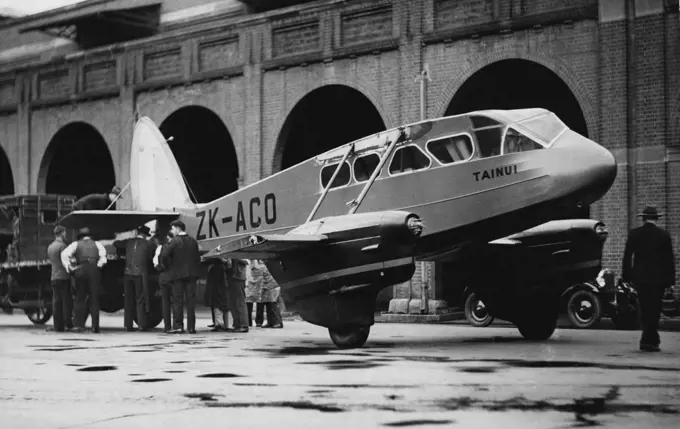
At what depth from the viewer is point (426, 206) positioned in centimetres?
1360

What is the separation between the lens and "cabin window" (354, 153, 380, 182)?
14.4m

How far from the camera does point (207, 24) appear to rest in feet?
93.7

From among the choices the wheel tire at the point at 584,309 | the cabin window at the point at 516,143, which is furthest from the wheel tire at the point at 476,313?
the cabin window at the point at 516,143

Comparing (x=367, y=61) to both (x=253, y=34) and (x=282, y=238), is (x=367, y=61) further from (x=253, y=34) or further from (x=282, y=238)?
(x=282, y=238)

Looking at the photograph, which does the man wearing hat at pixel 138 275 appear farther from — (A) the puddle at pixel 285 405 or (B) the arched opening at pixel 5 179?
(B) the arched opening at pixel 5 179

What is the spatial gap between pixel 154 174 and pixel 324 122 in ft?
28.3

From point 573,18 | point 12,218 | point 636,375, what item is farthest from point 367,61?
point 636,375

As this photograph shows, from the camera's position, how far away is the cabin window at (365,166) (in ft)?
47.1

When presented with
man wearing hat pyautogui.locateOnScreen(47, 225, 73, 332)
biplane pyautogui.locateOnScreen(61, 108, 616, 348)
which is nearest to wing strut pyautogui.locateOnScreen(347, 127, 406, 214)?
biplane pyautogui.locateOnScreen(61, 108, 616, 348)

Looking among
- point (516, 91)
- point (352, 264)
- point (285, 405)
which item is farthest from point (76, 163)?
point (285, 405)

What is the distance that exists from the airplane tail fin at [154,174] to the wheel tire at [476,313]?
641 cm

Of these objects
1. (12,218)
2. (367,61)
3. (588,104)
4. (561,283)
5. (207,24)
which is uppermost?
(207,24)

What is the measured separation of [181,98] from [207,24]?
2.38 m

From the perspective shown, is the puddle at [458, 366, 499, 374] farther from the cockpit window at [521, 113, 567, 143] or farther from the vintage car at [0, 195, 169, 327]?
the vintage car at [0, 195, 169, 327]
